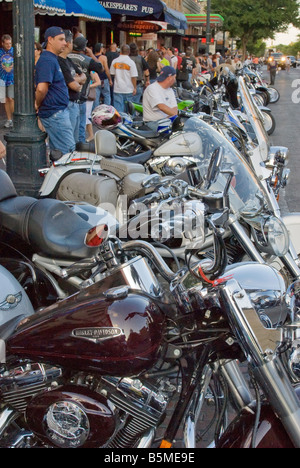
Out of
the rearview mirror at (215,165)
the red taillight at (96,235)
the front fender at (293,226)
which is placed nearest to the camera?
the red taillight at (96,235)

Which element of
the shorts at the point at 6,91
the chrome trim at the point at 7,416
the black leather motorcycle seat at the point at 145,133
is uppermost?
the chrome trim at the point at 7,416

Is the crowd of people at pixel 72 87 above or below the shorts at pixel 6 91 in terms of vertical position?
above

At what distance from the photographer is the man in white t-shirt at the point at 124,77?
38.6 feet

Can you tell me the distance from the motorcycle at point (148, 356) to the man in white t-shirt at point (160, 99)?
20.0 feet

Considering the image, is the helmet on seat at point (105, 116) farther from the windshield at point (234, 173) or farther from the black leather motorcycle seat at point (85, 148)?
the windshield at point (234, 173)

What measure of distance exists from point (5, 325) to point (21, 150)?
4.34 metres

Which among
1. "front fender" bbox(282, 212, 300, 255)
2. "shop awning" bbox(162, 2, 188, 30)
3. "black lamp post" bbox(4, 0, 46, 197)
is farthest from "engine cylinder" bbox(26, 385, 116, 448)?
"shop awning" bbox(162, 2, 188, 30)

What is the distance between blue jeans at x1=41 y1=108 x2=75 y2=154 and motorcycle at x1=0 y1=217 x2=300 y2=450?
4718mm

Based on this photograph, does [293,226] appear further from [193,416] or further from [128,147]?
[128,147]

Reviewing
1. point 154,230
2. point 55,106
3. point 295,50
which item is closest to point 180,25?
point 55,106

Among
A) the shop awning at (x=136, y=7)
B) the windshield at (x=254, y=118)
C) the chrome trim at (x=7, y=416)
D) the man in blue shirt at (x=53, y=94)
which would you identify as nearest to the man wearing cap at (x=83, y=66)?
the man in blue shirt at (x=53, y=94)

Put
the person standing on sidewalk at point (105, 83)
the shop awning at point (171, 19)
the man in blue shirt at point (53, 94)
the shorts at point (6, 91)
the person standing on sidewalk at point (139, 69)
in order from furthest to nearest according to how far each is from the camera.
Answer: the shop awning at point (171, 19) < the person standing on sidewalk at point (139, 69) < the person standing on sidewalk at point (105, 83) < the shorts at point (6, 91) < the man in blue shirt at point (53, 94)

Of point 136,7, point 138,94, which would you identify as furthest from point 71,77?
point 136,7

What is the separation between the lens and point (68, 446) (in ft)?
6.93
